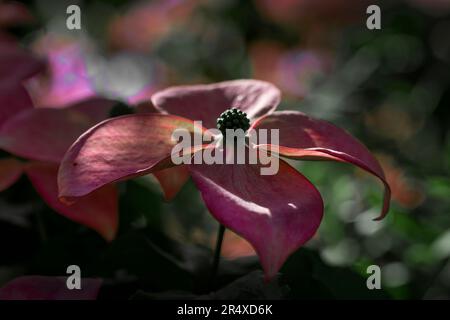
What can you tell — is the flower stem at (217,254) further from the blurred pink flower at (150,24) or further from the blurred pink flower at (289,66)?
the blurred pink flower at (150,24)

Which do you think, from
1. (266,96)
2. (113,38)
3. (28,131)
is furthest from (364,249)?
(113,38)

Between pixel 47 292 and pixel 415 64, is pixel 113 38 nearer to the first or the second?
pixel 415 64

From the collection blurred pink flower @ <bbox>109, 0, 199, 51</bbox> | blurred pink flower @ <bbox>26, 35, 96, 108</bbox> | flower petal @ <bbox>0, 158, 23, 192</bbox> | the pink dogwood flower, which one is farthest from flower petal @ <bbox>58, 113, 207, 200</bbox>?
blurred pink flower @ <bbox>109, 0, 199, 51</bbox>

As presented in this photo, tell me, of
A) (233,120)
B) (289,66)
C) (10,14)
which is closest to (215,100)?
(233,120)

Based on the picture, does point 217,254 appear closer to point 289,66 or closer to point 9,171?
point 9,171

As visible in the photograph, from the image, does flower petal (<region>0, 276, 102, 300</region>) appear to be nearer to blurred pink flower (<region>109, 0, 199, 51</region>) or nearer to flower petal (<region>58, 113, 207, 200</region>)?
flower petal (<region>58, 113, 207, 200</region>)

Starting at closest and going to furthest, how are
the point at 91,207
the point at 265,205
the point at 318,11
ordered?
1. the point at 265,205
2. the point at 91,207
3. the point at 318,11
